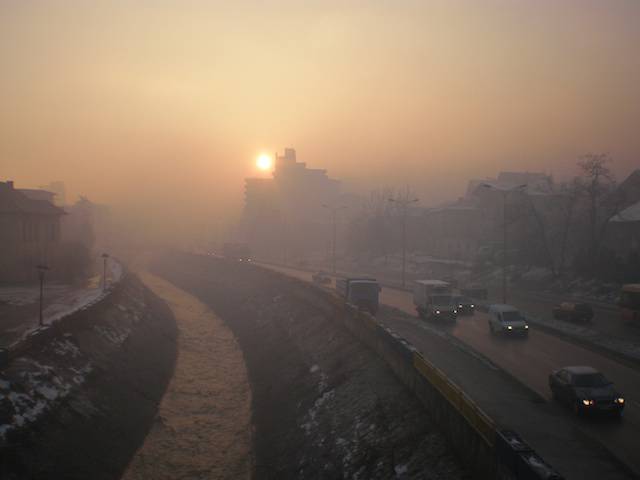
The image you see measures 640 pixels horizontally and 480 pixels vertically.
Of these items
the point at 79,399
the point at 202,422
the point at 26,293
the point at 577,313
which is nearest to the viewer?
the point at 79,399

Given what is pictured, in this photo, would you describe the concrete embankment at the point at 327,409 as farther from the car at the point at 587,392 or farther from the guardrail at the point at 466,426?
the car at the point at 587,392

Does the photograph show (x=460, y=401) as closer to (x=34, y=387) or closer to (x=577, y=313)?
(x=34, y=387)

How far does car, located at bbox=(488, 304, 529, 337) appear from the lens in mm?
35656

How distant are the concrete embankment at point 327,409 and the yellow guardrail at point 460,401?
1360 mm

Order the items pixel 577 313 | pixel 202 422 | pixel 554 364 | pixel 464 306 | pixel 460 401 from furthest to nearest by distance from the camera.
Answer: pixel 464 306 < pixel 577 313 < pixel 202 422 < pixel 554 364 < pixel 460 401

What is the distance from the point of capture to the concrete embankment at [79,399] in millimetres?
21281

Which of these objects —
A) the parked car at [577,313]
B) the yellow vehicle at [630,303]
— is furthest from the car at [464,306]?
the yellow vehicle at [630,303]

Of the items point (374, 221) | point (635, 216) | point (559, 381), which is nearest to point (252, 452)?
point (559, 381)

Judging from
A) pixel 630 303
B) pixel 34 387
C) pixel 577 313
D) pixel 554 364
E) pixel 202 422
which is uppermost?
pixel 630 303

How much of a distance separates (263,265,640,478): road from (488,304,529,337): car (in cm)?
56

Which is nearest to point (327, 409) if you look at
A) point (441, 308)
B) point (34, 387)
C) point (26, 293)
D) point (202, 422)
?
point (202, 422)

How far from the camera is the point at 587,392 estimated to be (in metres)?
20.2

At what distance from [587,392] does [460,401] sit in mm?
6281

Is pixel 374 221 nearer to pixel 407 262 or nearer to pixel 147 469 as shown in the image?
pixel 407 262
